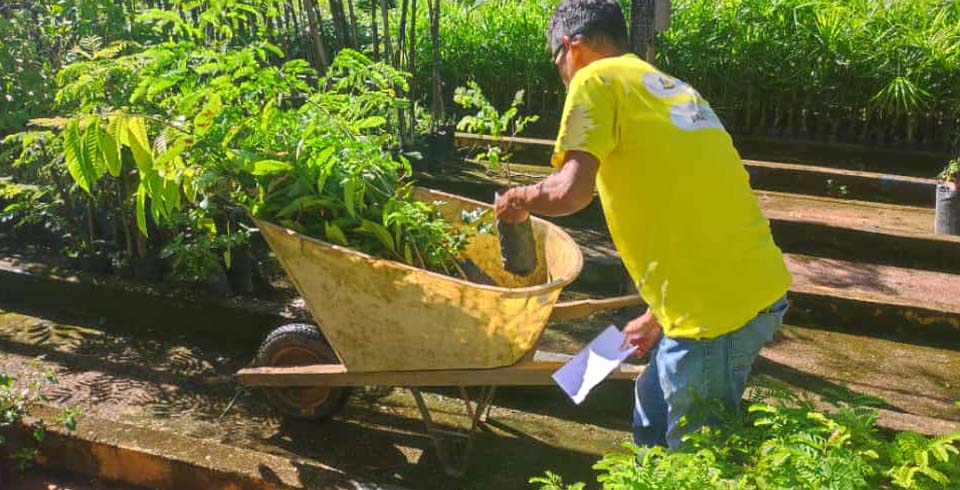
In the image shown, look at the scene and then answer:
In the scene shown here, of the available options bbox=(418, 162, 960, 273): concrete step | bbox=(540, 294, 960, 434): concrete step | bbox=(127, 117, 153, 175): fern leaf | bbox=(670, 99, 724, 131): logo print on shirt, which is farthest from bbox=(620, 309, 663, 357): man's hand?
bbox=(418, 162, 960, 273): concrete step

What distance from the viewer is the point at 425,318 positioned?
3012mm

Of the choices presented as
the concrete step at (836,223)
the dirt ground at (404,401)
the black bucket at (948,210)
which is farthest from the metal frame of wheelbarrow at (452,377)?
the black bucket at (948,210)

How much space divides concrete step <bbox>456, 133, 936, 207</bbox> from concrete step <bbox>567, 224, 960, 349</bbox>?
1284mm

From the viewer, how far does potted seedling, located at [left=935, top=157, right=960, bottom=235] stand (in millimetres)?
5848

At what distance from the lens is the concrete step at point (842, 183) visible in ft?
21.9

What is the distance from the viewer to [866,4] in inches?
314

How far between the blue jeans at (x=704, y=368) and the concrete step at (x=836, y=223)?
3.53 metres

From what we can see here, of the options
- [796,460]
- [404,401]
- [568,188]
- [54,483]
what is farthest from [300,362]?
[796,460]

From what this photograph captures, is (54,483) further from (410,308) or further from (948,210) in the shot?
(948,210)

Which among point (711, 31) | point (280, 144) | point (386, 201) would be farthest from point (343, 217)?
point (711, 31)

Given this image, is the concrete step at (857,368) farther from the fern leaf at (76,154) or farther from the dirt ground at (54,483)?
the fern leaf at (76,154)

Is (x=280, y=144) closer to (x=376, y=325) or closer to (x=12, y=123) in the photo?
(x=376, y=325)

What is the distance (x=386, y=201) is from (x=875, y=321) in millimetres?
3012

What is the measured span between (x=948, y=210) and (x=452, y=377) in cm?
435
